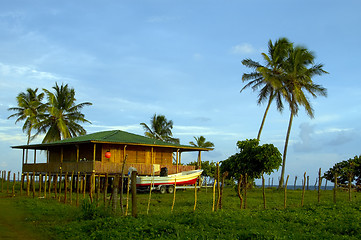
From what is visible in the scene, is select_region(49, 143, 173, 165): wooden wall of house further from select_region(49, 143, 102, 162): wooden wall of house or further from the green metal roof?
the green metal roof

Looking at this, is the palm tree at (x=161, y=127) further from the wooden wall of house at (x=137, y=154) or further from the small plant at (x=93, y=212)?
the small plant at (x=93, y=212)

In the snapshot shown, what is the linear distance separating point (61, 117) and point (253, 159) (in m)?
23.5

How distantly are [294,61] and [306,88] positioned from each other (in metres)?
2.80

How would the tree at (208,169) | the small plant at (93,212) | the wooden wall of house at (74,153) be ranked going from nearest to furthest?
the small plant at (93,212)
the wooden wall of house at (74,153)
the tree at (208,169)

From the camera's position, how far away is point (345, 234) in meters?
11.7

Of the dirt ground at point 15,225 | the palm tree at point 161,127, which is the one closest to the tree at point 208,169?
the palm tree at point 161,127

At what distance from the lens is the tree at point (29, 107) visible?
1774 inches

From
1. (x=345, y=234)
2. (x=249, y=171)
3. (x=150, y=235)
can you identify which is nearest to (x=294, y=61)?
(x=249, y=171)

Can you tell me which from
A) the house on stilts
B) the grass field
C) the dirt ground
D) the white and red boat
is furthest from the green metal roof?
the grass field

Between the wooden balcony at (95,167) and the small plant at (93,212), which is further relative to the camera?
the wooden balcony at (95,167)

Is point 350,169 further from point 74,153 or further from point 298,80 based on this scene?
point 74,153

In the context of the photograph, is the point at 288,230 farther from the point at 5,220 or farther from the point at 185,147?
the point at 185,147

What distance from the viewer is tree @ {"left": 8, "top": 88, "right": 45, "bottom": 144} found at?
148 feet

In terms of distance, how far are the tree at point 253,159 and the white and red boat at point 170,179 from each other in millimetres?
4167
